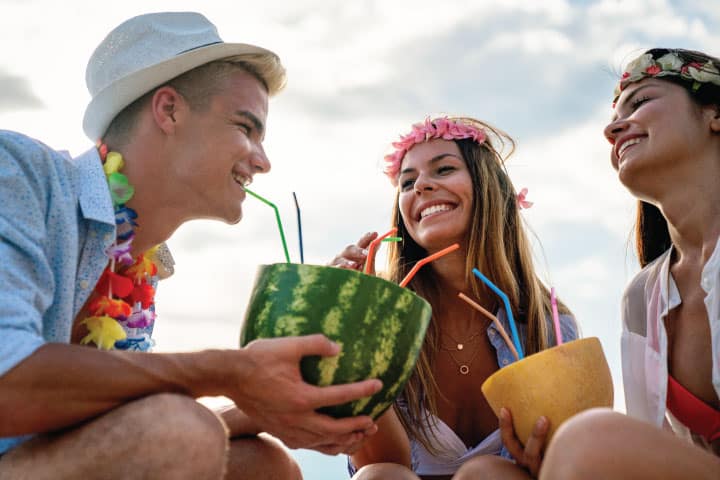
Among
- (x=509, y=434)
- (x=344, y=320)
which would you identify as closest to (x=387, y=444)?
(x=509, y=434)

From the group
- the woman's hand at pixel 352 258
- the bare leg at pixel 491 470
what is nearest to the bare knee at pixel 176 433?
the bare leg at pixel 491 470

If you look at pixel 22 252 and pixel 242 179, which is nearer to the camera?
pixel 22 252

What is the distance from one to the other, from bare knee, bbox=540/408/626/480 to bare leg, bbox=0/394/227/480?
993mm

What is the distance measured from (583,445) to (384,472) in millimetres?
1401

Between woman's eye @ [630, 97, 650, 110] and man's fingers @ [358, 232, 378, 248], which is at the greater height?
woman's eye @ [630, 97, 650, 110]

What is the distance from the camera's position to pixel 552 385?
248cm

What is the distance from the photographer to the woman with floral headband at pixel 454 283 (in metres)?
3.71

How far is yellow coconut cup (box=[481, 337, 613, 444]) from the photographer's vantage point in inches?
97.7

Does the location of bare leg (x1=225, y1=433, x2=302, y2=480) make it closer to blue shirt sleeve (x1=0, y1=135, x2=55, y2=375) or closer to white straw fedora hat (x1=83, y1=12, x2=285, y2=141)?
blue shirt sleeve (x1=0, y1=135, x2=55, y2=375)

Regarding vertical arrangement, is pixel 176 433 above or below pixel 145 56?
below

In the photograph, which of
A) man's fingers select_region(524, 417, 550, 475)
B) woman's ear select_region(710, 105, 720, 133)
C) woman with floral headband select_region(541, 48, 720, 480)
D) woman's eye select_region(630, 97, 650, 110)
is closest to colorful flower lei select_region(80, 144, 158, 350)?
man's fingers select_region(524, 417, 550, 475)

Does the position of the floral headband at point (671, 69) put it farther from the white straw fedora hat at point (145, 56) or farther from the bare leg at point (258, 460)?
the bare leg at point (258, 460)

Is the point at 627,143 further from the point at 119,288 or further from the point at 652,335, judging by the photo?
the point at 119,288

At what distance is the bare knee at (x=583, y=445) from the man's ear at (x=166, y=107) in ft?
6.60
